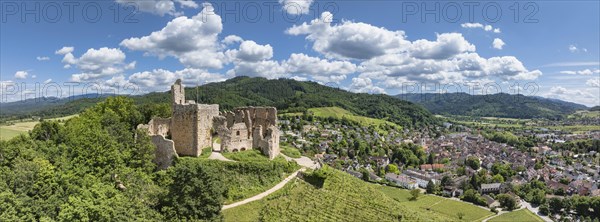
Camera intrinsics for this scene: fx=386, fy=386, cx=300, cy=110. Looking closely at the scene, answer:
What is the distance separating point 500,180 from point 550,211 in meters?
24.1

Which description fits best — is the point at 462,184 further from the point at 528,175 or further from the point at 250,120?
the point at 250,120

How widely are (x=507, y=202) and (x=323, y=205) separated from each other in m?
74.5

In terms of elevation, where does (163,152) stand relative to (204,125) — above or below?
below

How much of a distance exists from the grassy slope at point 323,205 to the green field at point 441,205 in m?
40.2

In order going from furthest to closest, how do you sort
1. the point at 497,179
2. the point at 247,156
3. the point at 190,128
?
1. the point at 497,179
2. the point at 247,156
3. the point at 190,128

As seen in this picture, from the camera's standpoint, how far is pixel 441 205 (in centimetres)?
8881

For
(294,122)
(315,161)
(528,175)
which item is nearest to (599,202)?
(528,175)

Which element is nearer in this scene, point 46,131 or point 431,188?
point 46,131

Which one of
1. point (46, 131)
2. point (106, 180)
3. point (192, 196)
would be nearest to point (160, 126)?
point (106, 180)

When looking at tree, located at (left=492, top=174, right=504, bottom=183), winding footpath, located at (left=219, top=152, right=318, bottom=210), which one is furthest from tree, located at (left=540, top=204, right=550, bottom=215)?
winding footpath, located at (left=219, top=152, right=318, bottom=210)

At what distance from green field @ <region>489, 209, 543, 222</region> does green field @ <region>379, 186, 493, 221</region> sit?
239 centimetres

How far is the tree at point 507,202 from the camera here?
91.4 meters

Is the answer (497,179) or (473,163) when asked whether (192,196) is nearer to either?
(497,179)

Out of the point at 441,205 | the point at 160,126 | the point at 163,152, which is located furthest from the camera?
the point at 441,205
